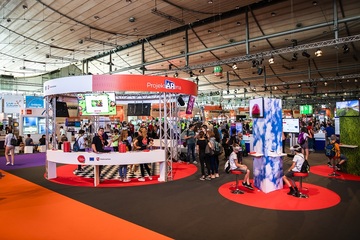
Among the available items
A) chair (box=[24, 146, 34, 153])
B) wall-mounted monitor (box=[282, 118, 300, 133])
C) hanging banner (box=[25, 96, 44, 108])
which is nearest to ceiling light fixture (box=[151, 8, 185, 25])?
wall-mounted monitor (box=[282, 118, 300, 133])

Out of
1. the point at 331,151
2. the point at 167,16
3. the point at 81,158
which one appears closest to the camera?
the point at 81,158

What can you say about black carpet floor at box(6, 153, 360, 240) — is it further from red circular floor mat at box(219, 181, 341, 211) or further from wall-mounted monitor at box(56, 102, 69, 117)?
wall-mounted monitor at box(56, 102, 69, 117)

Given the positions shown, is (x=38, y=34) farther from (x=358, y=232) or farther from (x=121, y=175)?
(x=358, y=232)

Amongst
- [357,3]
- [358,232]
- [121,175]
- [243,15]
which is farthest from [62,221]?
[357,3]

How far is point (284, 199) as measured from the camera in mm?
5121

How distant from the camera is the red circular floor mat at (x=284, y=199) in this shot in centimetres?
470

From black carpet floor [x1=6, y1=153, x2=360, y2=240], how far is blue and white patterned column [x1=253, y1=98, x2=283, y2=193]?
3.79 ft

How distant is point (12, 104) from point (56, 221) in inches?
609

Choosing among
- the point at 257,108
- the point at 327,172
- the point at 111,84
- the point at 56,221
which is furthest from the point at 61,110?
the point at 327,172

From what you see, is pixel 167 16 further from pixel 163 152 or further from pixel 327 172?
pixel 327 172

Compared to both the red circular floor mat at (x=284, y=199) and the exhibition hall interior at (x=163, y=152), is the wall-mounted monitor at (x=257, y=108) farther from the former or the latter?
the red circular floor mat at (x=284, y=199)

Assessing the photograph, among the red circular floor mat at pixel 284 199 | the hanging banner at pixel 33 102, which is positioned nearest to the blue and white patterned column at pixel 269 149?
the red circular floor mat at pixel 284 199

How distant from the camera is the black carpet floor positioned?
3.61 meters

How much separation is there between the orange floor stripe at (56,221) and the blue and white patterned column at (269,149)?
124 inches
